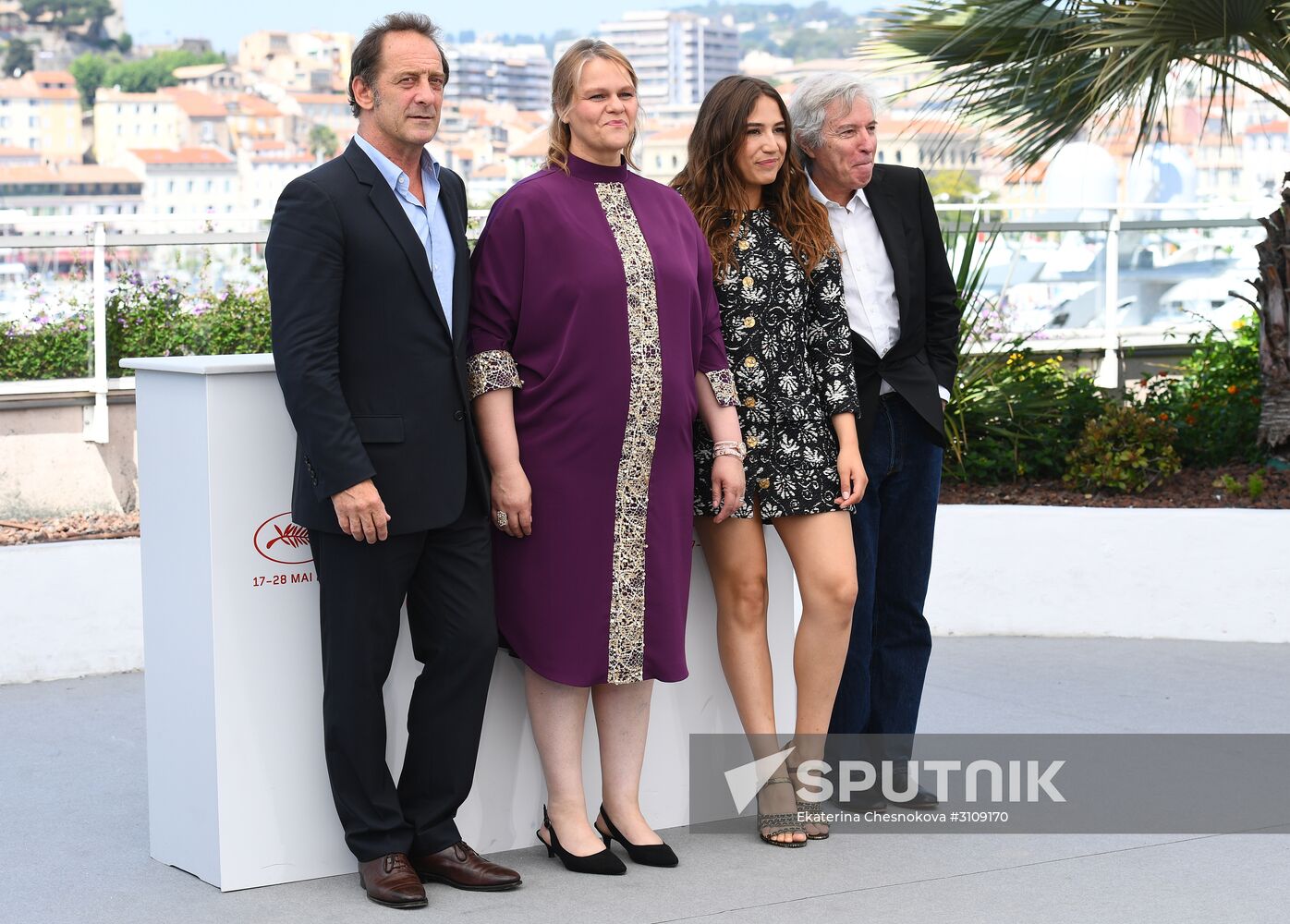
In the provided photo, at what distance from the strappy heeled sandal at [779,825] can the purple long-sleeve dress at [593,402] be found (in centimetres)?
45

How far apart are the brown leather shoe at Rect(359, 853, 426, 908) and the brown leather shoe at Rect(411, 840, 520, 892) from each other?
0.08 meters

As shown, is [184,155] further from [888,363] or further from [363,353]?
[363,353]

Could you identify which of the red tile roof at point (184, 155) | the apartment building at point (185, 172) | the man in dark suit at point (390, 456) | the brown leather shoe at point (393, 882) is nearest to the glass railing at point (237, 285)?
the man in dark suit at point (390, 456)

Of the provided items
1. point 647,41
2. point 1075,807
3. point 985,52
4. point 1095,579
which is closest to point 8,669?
point 1075,807

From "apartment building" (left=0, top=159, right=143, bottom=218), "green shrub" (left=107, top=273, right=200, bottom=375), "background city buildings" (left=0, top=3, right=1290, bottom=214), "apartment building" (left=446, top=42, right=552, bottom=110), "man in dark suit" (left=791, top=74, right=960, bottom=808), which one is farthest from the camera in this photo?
"apartment building" (left=446, top=42, right=552, bottom=110)

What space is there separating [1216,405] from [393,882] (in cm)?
517

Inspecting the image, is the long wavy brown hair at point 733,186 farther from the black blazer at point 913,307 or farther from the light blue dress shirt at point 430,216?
the light blue dress shirt at point 430,216

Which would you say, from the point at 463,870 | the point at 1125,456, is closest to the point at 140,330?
the point at 1125,456

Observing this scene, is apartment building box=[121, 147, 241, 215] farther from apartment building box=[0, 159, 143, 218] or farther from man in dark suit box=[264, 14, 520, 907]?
man in dark suit box=[264, 14, 520, 907]

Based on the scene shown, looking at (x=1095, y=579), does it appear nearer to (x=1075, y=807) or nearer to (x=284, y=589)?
(x=1075, y=807)

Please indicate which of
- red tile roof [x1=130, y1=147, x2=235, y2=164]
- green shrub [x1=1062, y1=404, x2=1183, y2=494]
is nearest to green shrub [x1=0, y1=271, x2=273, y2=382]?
green shrub [x1=1062, y1=404, x2=1183, y2=494]

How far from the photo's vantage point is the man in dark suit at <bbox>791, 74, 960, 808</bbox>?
3.80 m

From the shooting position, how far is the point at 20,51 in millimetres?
145625

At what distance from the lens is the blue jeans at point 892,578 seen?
3883 mm
